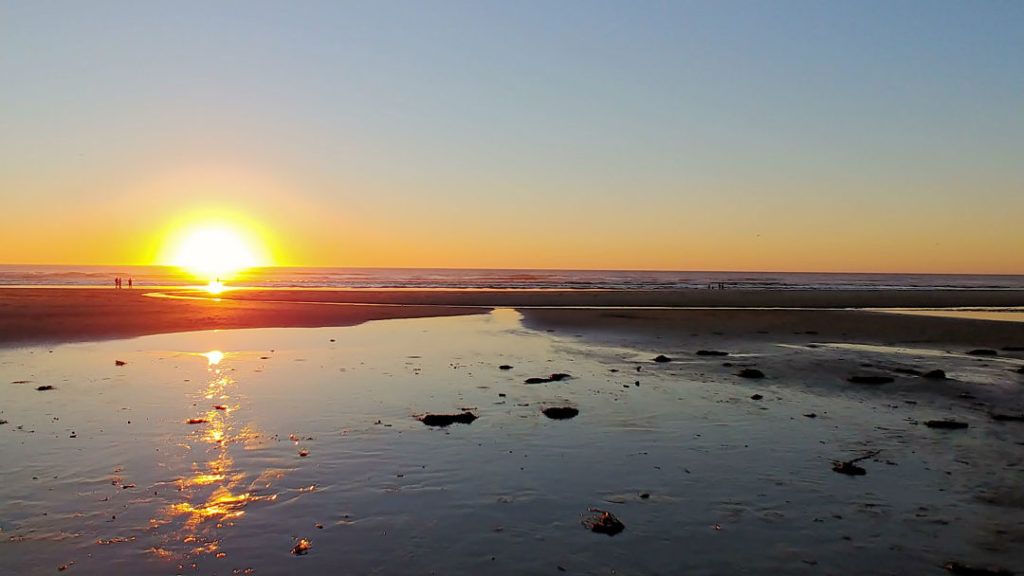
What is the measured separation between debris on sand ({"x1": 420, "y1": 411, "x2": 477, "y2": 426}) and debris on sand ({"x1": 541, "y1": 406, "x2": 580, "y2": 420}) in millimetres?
1447

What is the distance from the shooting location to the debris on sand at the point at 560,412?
43.2 ft

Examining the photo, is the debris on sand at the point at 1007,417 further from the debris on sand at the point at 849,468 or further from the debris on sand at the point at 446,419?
the debris on sand at the point at 446,419

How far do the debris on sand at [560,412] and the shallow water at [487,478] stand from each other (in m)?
0.22

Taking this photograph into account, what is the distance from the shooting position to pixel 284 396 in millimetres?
15000

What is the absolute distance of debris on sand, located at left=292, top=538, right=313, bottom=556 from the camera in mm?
6812

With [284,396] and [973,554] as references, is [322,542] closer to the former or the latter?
→ [973,554]

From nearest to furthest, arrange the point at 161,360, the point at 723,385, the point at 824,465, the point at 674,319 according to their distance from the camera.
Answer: the point at 824,465, the point at 723,385, the point at 161,360, the point at 674,319

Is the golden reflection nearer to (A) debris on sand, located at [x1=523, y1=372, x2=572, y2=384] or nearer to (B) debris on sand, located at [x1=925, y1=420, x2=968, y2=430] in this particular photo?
(A) debris on sand, located at [x1=523, y1=372, x2=572, y2=384]

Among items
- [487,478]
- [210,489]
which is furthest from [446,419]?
[210,489]

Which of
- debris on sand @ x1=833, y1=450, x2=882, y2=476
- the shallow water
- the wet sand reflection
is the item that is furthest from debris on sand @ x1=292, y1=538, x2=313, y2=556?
debris on sand @ x1=833, y1=450, x2=882, y2=476

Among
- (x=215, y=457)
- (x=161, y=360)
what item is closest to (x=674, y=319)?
(x=161, y=360)

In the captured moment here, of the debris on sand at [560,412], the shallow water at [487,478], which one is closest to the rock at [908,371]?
the shallow water at [487,478]

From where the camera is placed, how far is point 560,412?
527 inches

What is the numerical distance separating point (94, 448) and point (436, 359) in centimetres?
1135
